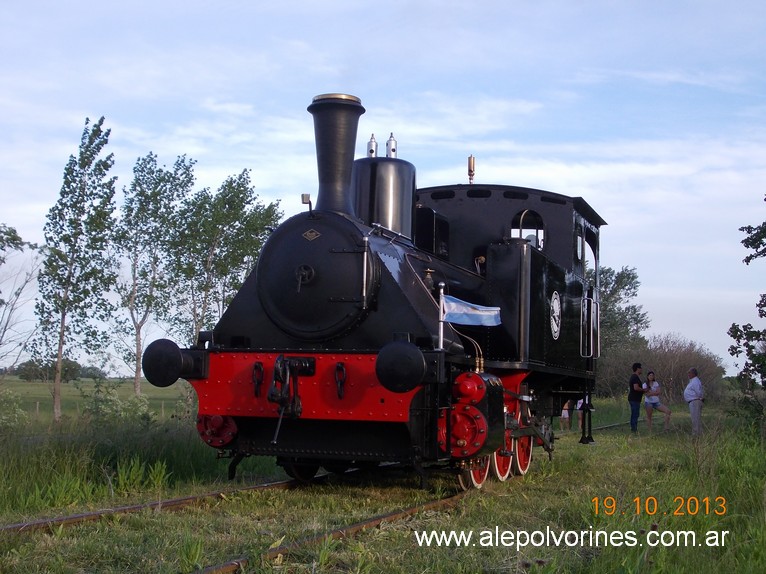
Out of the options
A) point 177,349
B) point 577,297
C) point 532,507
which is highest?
point 577,297

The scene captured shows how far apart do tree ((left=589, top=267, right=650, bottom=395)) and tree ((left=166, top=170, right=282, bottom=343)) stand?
12295 mm

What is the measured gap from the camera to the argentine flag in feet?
22.6

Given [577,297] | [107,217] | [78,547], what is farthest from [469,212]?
[107,217]

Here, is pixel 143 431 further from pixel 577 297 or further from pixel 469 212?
pixel 577 297

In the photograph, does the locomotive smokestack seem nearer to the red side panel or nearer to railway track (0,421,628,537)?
the red side panel

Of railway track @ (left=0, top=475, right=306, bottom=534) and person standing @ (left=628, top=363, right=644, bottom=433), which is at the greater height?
person standing @ (left=628, top=363, right=644, bottom=433)

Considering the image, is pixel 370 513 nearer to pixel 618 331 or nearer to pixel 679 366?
pixel 679 366

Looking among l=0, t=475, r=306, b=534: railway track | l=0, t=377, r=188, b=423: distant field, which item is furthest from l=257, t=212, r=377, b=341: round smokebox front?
l=0, t=377, r=188, b=423: distant field

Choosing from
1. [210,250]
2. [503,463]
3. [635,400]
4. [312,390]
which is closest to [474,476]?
[503,463]

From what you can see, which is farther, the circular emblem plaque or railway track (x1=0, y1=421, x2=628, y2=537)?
the circular emblem plaque

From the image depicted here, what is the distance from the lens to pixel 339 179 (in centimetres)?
Result: 719

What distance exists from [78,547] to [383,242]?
3.54 m

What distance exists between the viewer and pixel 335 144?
7.07m

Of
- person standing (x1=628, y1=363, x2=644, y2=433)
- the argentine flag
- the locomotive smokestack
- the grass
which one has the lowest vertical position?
the grass
